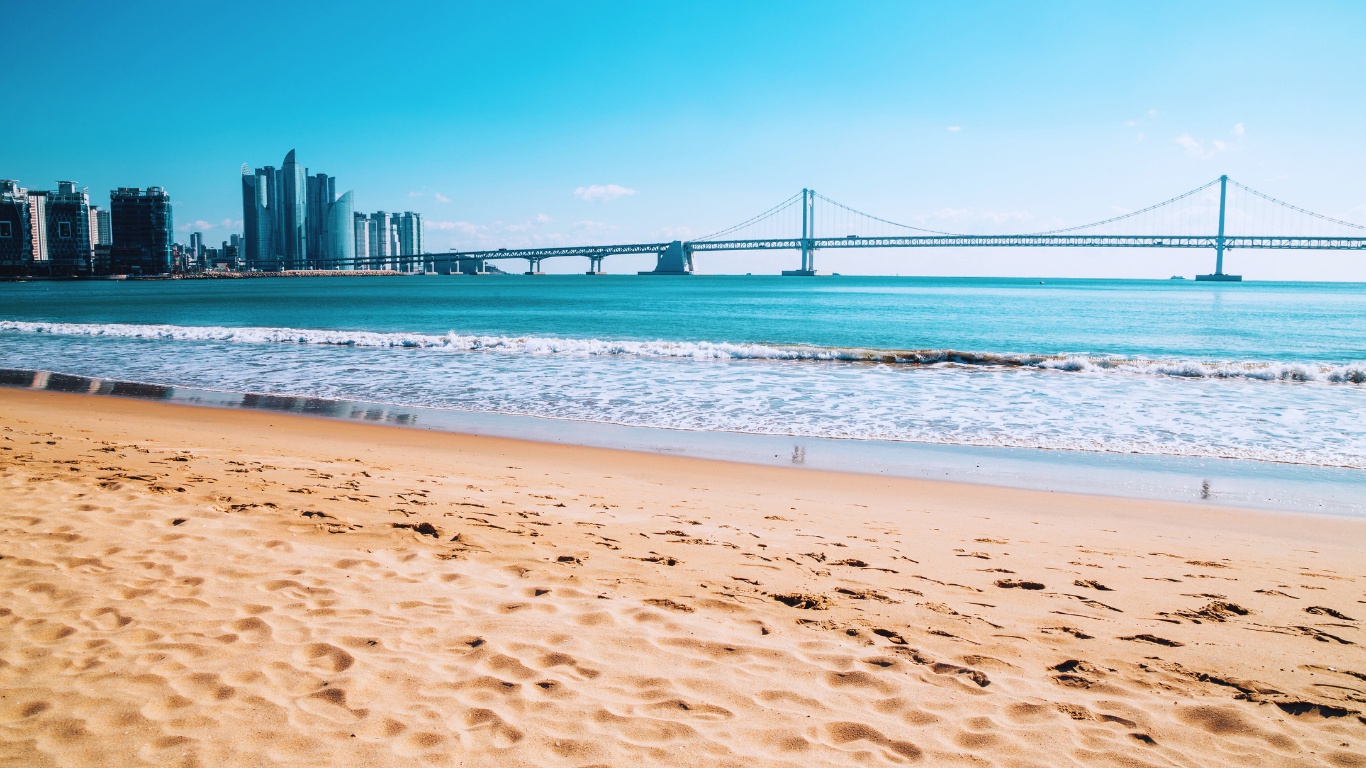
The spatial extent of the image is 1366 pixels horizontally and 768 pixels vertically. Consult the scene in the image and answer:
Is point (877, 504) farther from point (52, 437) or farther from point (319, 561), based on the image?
point (52, 437)

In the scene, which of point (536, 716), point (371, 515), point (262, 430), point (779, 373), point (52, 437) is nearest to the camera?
point (536, 716)

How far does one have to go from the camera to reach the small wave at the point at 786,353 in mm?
14648

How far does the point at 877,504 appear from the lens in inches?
207

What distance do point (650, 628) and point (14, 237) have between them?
458 ft

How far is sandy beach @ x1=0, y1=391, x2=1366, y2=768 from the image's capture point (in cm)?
216

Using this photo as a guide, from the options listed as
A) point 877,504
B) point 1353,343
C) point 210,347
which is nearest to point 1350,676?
point 877,504

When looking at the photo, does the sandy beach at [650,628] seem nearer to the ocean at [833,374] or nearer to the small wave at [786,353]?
the ocean at [833,374]

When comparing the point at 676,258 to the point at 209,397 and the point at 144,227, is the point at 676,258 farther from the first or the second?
the point at 209,397

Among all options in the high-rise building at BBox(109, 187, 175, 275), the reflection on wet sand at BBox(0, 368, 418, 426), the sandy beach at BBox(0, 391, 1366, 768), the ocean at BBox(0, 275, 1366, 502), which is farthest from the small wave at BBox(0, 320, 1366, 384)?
the high-rise building at BBox(109, 187, 175, 275)

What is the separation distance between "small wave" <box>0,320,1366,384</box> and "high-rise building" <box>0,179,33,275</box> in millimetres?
107196

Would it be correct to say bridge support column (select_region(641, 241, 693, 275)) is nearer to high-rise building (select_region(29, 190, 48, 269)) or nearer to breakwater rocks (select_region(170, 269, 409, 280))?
breakwater rocks (select_region(170, 269, 409, 280))

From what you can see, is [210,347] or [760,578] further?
[210,347]

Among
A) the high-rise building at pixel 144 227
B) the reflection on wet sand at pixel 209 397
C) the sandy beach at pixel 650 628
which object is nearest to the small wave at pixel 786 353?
the reflection on wet sand at pixel 209 397

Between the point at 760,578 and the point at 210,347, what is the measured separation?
62.6 feet
